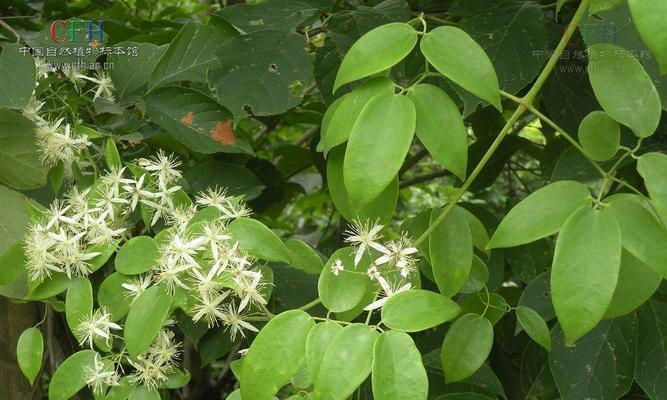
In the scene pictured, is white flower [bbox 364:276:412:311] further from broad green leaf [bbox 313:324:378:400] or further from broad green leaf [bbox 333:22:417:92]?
broad green leaf [bbox 333:22:417:92]

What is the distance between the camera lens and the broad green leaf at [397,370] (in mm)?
506

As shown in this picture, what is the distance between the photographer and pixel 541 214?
1.85 feet

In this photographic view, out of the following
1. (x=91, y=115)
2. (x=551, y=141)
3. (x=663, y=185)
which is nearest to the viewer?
(x=663, y=185)

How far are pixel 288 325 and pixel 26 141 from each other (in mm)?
479

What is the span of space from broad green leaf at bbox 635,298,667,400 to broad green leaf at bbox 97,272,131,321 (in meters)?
0.58

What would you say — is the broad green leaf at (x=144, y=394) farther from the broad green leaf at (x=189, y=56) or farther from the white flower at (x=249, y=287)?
the broad green leaf at (x=189, y=56)

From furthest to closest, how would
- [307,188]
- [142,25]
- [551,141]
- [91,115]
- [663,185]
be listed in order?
[307,188], [142,25], [551,141], [91,115], [663,185]

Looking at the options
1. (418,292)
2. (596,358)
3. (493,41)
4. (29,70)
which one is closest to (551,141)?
(493,41)

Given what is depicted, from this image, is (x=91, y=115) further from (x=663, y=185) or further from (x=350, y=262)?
(x=663, y=185)

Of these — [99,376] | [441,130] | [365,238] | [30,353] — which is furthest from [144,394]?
[441,130]

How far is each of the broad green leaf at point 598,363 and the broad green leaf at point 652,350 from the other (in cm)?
2

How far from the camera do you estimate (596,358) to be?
2.81 feet

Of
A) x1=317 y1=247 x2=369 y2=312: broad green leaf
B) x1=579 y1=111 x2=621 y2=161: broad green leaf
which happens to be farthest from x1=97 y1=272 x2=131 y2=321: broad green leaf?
x1=579 y1=111 x2=621 y2=161: broad green leaf

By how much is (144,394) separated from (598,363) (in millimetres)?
513
